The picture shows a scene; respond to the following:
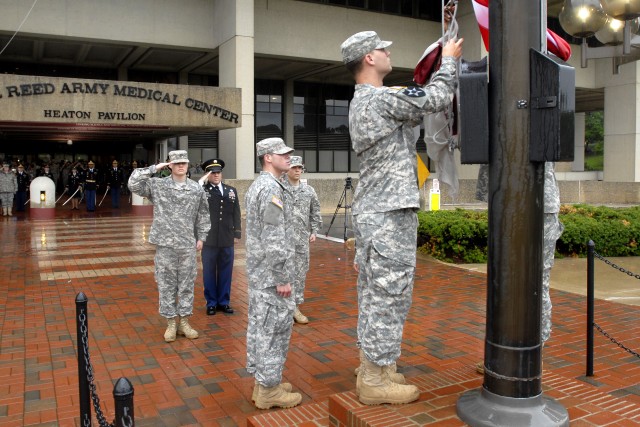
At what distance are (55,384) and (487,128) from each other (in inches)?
155

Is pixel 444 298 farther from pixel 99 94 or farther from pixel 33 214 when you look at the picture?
pixel 33 214

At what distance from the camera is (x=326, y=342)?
6020mm

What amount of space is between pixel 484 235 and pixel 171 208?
20.8 feet

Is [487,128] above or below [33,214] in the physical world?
above

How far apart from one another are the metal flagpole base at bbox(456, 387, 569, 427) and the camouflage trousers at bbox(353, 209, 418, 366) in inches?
23.9

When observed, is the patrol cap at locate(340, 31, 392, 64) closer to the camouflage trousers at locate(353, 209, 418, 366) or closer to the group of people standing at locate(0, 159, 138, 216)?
the camouflage trousers at locate(353, 209, 418, 366)

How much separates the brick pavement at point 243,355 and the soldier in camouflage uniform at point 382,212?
0.93 feet

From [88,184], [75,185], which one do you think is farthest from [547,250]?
[75,185]

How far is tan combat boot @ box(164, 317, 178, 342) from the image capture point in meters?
6.06

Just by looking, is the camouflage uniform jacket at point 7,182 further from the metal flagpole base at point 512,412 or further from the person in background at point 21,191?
the metal flagpole base at point 512,412

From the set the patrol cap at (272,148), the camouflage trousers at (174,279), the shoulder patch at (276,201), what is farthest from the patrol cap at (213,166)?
the shoulder patch at (276,201)

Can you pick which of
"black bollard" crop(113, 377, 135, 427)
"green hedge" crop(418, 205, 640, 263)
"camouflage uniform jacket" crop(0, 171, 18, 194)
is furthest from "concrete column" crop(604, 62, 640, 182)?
"black bollard" crop(113, 377, 135, 427)

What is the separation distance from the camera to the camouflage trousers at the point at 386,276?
342cm

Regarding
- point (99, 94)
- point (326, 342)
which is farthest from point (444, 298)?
point (99, 94)
